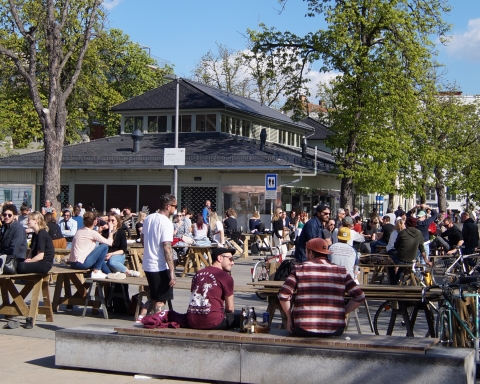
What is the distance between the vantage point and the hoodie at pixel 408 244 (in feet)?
44.4

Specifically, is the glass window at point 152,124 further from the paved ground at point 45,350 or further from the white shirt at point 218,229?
the paved ground at point 45,350

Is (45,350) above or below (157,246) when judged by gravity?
below

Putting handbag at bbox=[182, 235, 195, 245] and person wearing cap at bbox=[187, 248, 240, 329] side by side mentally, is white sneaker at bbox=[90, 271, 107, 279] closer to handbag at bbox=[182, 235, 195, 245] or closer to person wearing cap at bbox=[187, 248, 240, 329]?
person wearing cap at bbox=[187, 248, 240, 329]

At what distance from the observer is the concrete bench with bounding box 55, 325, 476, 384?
6.86 metres

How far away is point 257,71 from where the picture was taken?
3519 centimetres

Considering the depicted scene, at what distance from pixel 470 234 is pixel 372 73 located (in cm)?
1381

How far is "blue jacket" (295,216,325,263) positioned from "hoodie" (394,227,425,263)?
2803mm

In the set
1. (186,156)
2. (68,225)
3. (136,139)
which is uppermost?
(136,139)

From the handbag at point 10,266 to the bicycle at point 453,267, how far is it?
612 cm

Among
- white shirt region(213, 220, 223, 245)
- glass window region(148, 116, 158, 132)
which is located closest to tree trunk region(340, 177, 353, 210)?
glass window region(148, 116, 158, 132)

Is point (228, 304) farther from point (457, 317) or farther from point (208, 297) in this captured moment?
point (457, 317)

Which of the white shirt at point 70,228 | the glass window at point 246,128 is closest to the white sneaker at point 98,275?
the white shirt at point 70,228

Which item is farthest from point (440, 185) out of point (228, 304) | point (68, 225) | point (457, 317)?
point (228, 304)

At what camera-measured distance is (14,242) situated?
38.4ft
